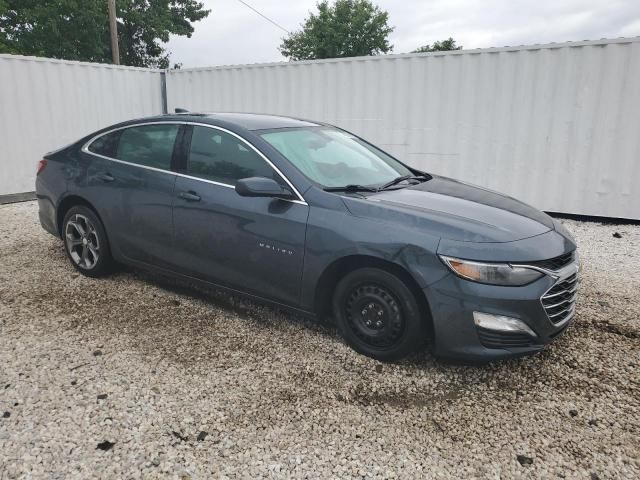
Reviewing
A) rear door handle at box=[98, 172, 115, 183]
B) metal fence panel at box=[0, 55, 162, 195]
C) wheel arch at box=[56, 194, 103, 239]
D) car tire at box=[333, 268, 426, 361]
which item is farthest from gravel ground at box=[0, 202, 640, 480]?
metal fence panel at box=[0, 55, 162, 195]

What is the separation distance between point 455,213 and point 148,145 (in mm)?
2564

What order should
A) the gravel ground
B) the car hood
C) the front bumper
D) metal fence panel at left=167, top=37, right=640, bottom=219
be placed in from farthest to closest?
metal fence panel at left=167, top=37, right=640, bottom=219
the car hood
the front bumper
the gravel ground

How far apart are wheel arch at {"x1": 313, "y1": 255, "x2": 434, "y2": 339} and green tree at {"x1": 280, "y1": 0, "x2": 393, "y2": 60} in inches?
1553

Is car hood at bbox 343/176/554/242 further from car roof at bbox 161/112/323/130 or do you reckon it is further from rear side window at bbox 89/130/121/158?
rear side window at bbox 89/130/121/158

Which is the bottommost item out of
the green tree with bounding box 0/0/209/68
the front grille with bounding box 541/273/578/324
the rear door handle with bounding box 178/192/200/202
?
the front grille with bounding box 541/273/578/324

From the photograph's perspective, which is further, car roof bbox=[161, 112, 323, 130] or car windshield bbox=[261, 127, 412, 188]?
car roof bbox=[161, 112, 323, 130]

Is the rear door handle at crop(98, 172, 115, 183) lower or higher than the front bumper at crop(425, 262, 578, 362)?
higher

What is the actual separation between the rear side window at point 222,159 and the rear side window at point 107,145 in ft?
3.15

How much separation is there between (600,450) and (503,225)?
1.26 m

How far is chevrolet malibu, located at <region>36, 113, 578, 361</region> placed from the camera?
2.75 meters

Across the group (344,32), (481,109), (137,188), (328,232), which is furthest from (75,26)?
(328,232)

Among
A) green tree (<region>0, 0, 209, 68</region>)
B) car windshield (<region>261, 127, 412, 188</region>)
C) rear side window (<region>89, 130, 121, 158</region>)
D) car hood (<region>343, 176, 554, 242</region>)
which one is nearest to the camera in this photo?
car hood (<region>343, 176, 554, 242</region>)

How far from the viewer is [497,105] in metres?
7.61

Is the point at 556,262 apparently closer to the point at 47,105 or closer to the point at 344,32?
the point at 47,105
